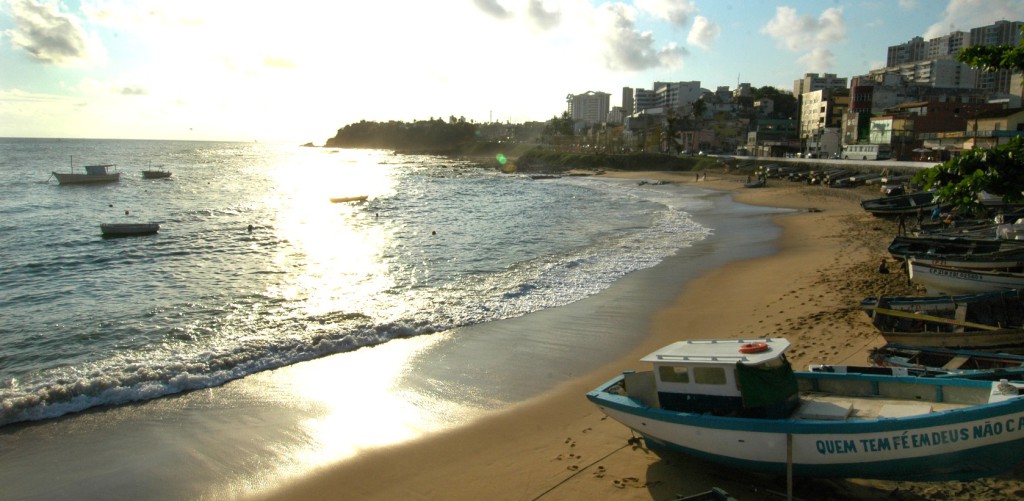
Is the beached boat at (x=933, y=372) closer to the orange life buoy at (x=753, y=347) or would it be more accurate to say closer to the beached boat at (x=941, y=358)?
the beached boat at (x=941, y=358)

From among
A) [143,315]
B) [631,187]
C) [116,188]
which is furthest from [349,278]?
[116,188]

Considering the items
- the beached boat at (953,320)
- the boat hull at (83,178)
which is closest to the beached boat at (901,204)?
the beached boat at (953,320)

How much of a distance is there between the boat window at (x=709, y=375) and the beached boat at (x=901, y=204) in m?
24.8

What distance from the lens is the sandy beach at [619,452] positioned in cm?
798

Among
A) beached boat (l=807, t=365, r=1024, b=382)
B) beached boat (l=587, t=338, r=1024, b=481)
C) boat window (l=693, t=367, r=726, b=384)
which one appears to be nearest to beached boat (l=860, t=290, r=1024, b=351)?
beached boat (l=807, t=365, r=1024, b=382)

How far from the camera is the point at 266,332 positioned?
1600 centimetres

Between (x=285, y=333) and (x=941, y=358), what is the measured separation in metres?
14.1

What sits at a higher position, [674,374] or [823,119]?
[823,119]

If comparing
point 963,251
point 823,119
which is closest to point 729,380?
point 963,251

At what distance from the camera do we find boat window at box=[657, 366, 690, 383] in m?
8.41

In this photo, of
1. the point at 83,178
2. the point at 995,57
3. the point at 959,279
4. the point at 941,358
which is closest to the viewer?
the point at 995,57

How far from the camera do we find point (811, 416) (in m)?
8.07

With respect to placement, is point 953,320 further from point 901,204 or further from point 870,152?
point 870,152

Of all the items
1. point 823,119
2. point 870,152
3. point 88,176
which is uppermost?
point 823,119
